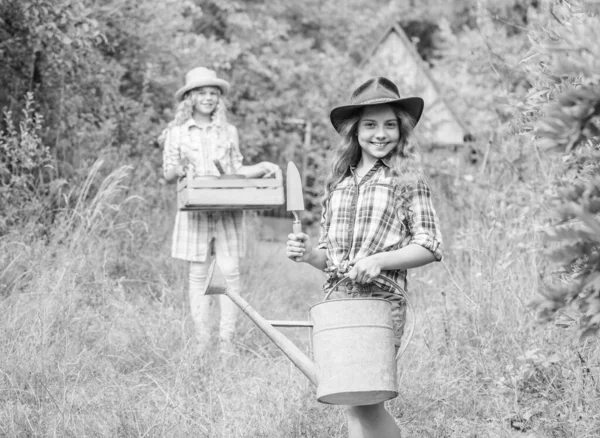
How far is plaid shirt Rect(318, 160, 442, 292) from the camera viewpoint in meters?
2.94

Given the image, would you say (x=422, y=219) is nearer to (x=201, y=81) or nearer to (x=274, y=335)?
(x=274, y=335)

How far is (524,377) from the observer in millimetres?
3676

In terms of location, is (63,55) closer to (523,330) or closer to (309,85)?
(523,330)

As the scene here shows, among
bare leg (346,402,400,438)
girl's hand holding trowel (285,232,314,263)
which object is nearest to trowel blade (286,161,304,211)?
girl's hand holding trowel (285,232,314,263)

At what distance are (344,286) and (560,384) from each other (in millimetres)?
1267

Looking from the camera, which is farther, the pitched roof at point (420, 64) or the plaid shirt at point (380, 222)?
the pitched roof at point (420, 64)

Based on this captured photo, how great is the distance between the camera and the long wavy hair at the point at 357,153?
305cm

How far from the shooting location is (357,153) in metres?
3.24

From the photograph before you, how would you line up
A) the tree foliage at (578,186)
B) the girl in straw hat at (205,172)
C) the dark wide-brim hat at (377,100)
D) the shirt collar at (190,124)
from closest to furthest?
the tree foliage at (578,186)
the dark wide-brim hat at (377,100)
the girl in straw hat at (205,172)
the shirt collar at (190,124)

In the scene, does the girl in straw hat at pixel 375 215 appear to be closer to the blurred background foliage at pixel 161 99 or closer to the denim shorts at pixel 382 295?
the denim shorts at pixel 382 295

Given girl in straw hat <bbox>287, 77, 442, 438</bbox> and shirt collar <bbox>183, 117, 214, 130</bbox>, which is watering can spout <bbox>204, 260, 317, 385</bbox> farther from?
shirt collar <bbox>183, 117, 214, 130</bbox>

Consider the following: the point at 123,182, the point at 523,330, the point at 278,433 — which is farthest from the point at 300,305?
the point at 278,433

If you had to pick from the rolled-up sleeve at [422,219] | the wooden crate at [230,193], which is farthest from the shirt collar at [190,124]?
the rolled-up sleeve at [422,219]

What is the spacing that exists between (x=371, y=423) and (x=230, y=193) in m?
1.88
